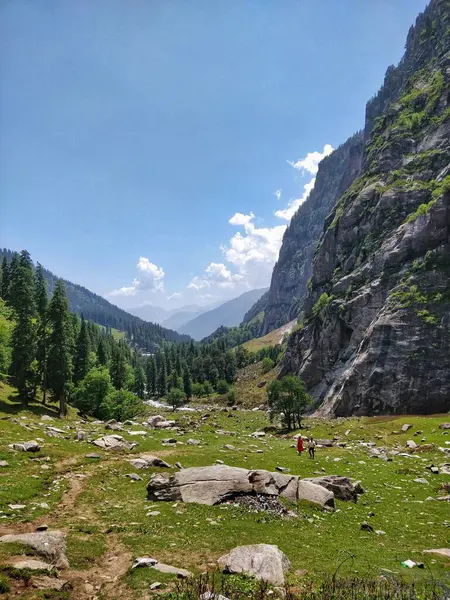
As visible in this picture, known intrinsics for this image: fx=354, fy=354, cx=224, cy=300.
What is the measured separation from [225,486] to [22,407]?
52377 millimetres

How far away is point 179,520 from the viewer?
60.3ft

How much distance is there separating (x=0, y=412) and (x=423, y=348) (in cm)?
8890

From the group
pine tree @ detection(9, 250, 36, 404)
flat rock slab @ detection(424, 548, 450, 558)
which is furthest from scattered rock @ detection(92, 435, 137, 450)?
pine tree @ detection(9, 250, 36, 404)

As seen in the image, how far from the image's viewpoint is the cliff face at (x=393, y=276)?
8712 cm

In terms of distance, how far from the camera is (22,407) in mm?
→ 60531

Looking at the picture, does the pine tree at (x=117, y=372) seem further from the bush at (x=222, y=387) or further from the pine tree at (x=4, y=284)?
the bush at (x=222, y=387)

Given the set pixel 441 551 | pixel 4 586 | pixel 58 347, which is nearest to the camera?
pixel 4 586

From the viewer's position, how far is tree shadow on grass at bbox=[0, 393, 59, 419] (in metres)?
56.9

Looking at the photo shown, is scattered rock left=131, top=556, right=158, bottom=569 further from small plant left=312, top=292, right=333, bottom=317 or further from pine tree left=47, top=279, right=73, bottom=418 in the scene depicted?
small plant left=312, top=292, right=333, bottom=317

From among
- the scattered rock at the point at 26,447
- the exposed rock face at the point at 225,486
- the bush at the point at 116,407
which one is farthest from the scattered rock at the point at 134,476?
the bush at the point at 116,407

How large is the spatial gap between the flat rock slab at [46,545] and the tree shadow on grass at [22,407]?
4909 cm

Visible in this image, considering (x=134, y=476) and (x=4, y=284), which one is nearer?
(x=134, y=476)

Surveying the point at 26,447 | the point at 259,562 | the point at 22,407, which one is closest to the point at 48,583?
the point at 259,562

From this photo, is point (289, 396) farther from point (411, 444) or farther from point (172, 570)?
point (172, 570)
